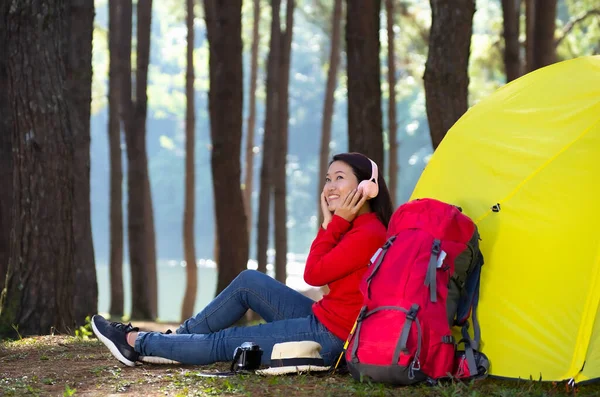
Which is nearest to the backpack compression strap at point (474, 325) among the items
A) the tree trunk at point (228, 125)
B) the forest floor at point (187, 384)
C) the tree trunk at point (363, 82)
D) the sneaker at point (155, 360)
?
the forest floor at point (187, 384)

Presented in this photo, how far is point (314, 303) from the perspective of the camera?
15.0ft

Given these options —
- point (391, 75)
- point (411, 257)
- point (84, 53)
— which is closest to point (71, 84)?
point (84, 53)

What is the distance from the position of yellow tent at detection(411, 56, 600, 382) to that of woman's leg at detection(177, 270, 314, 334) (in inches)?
41.2

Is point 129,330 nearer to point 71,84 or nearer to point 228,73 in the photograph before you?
point 71,84

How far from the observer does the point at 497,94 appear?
5.11 m

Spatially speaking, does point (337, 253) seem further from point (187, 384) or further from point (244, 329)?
point (187, 384)

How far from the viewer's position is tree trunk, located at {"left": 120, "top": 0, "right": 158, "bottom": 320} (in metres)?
12.5

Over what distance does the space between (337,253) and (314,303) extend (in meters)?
0.42

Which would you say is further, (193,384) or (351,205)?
(351,205)

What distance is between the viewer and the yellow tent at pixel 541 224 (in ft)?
13.7

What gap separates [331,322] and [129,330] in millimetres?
1163

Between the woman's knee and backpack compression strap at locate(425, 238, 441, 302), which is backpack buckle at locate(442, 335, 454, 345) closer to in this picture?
backpack compression strap at locate(425, 238, 441, 302)

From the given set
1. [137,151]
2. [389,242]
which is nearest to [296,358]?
[389,242]

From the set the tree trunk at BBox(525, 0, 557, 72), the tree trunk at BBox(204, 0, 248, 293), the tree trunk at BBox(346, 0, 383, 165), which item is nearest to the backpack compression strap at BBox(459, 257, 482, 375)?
the tree trunk at BBox(346, 0, 383, 165)
